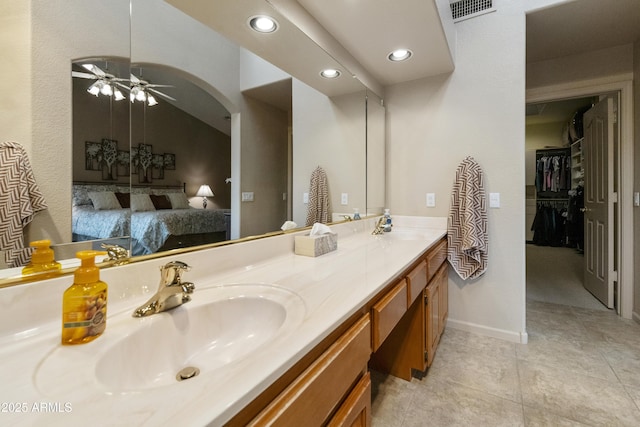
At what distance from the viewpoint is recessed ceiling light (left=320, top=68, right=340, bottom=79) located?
5.94 feet

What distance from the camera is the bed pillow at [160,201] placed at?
3.15 ft

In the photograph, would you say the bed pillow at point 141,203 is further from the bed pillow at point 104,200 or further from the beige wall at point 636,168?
the beige wall at point 636,168

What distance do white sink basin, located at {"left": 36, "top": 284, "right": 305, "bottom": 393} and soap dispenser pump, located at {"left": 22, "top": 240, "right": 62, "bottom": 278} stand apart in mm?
190

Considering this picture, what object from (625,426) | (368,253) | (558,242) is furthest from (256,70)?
(558,242)

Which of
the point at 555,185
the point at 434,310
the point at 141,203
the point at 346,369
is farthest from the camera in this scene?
the point at 555,185

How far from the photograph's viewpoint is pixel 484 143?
2.19 m

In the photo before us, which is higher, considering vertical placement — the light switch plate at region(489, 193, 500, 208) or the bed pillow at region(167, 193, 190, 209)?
the light switch plate at region(489, 193, 500, 208)

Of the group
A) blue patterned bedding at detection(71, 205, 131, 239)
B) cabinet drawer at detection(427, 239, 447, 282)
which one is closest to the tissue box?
cabinet drawer at detection(427, 239, 447, 282)

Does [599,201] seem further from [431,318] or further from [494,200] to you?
[431,318]

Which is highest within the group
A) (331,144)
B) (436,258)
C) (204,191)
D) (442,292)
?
(331,144)

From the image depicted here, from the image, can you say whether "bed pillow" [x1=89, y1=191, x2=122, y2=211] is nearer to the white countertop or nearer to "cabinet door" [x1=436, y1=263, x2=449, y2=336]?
the white countertop

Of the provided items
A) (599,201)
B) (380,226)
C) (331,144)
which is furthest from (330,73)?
(599,201)

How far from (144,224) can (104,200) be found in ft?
0.43

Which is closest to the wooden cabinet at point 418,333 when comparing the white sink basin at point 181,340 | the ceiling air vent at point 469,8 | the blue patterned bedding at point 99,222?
the white sink basin at point 181,340
